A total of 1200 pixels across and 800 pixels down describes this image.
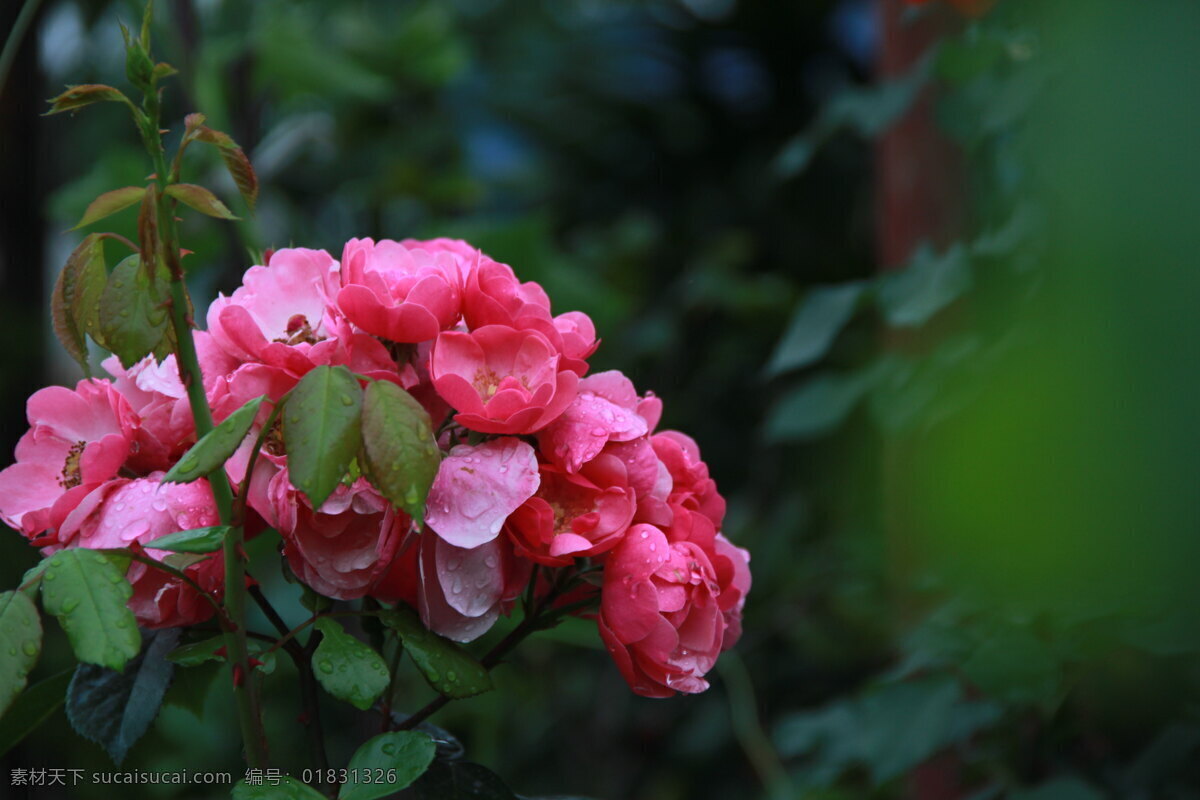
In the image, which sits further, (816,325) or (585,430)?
(816,325)

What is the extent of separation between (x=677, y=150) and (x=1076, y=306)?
2129 millimetres

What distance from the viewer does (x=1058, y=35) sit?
0.18 metres

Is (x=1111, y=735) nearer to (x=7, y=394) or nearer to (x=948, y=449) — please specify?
(x=948, y=449)

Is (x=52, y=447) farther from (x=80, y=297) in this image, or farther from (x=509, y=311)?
(x=509, y=311)

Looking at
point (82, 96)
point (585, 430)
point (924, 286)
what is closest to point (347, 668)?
point (585, 430)

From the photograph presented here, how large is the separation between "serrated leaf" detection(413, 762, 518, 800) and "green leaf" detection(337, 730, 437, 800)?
0.04 metres

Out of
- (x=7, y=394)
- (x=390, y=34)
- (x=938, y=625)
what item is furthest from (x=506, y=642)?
(x=390, y=34)

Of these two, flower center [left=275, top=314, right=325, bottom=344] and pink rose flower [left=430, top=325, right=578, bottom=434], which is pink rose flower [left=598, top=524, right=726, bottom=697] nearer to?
pink rose flower [left=430, top=325, right=578, bottom=434]

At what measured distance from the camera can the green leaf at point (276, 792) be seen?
408mm

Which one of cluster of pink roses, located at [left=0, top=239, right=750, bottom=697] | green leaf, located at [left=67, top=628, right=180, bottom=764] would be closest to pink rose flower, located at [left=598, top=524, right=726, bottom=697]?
cluster of pink roses, located at [left=0, top=239, right=750, bottom=697]

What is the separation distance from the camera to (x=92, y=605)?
366 millimetres

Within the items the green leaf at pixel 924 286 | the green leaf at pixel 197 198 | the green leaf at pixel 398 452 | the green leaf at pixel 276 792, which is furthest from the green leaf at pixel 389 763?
the green leaf at pixel 924 286

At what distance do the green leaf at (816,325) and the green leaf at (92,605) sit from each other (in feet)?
2.27

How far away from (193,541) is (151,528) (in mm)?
73
